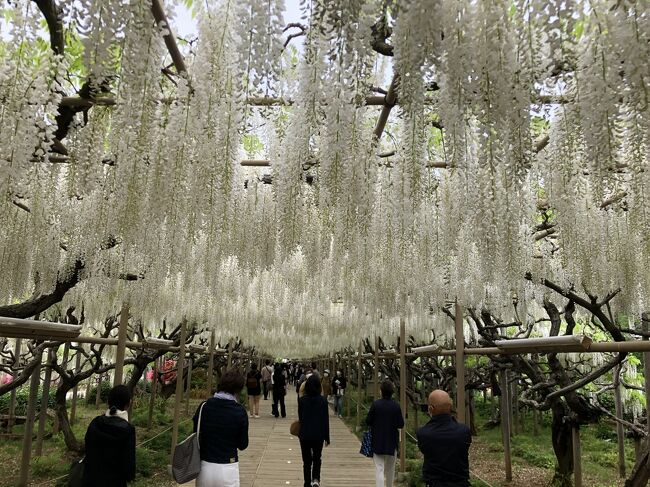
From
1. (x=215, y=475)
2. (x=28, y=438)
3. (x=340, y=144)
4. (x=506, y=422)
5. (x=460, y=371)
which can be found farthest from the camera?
(x=506, y=422)

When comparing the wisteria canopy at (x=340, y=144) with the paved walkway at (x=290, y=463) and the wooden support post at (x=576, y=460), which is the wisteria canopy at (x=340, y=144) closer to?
the wooden support post at (x=576, y=460)

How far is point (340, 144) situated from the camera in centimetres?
347

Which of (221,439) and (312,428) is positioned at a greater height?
(221,439)

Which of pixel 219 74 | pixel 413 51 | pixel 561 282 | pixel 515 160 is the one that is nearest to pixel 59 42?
pixel 219 74

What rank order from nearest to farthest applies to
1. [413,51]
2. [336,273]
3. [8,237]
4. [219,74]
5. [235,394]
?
[413,51]
[219,74]
[235,394]
[8,237]
[336,273]

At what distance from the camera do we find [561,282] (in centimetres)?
795

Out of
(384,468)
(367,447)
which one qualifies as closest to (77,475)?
(367,447)

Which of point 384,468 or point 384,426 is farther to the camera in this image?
point 384,468

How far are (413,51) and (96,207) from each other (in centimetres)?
434

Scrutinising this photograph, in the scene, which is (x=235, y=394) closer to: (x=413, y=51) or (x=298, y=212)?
(x=298, y=212)

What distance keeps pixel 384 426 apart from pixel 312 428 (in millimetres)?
802

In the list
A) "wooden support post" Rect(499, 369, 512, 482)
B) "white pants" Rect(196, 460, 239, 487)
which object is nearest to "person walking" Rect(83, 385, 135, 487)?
"white pants" Rect(196, 460, 239, 487)

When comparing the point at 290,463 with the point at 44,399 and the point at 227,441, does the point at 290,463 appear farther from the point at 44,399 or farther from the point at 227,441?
the point at 227,441

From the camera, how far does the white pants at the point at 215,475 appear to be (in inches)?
150
